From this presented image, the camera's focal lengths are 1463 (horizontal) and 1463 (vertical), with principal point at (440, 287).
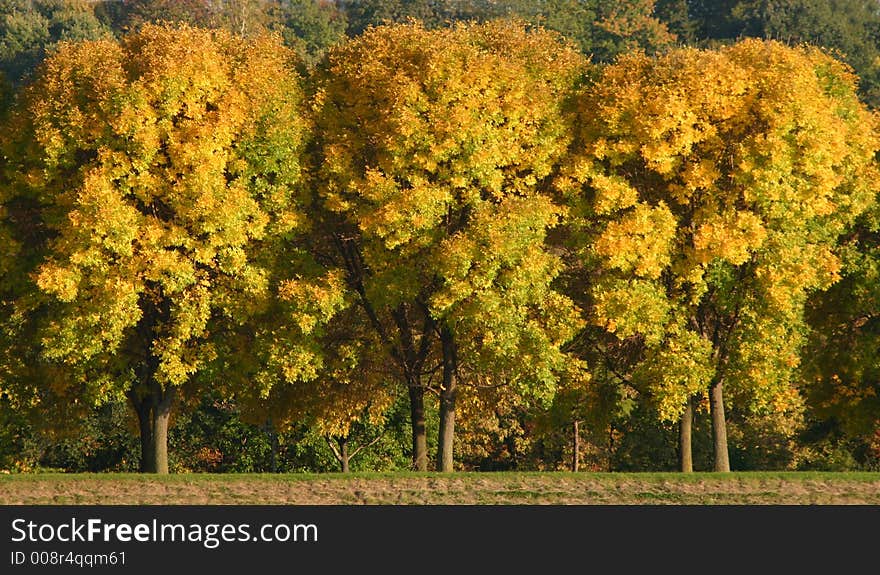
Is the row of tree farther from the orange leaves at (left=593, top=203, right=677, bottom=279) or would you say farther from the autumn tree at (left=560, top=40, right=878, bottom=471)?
the orange leaves at (left=593, top=203, right=677, bottom=279)

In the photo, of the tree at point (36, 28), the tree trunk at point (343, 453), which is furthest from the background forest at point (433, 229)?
the tree at point (36, 28)

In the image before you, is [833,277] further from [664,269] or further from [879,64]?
[879,64]

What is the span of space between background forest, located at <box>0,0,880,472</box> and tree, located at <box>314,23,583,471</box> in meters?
0.08

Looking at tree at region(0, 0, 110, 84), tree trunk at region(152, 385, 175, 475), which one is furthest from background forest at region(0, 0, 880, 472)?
tree at region(0, 0, 110, 84)

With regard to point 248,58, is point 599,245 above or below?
below

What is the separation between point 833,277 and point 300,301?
15147mm

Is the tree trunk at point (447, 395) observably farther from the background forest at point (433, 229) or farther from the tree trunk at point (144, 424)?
the tree trunk at point (144, 424)

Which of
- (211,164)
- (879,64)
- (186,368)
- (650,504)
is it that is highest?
(879,64)

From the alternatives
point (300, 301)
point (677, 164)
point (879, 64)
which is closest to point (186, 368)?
point (300, 301)

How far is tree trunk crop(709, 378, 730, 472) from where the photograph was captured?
1695 inches

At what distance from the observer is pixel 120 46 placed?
43.8 m

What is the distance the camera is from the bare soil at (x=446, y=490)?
1368 inches

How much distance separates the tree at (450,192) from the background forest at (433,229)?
0.08 meters

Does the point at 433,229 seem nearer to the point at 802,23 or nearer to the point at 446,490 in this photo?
the point at 446,490
